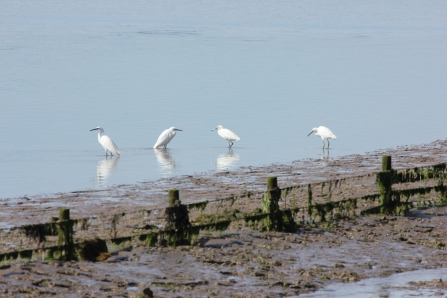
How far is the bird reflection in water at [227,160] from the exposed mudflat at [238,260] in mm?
3816

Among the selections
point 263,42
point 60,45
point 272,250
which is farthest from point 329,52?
point 272,250

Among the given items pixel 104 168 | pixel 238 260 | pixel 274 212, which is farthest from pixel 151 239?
pixel 104 168

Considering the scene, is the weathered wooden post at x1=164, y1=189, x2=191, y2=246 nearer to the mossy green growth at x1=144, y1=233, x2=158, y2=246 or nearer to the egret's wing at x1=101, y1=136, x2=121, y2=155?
the mossy green growth at x1=144, y1=233, x2=158, y2=246

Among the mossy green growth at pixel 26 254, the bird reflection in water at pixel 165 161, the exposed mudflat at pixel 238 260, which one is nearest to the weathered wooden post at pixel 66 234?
the exposed mudflat at pixel 238 260

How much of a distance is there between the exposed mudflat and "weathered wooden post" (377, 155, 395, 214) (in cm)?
16

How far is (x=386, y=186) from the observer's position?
1084 cm

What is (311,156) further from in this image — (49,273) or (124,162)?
(49,273)

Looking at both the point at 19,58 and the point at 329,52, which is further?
the point at 329,52

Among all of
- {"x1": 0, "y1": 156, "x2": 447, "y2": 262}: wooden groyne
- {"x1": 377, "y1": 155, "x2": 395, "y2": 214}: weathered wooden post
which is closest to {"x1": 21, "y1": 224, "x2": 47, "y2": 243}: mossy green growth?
{"x1": 0, "y1": 156, "x2": 447, "y2": 262}: wooden groyne

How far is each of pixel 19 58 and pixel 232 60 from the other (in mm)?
11347

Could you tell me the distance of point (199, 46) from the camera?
2020 inches

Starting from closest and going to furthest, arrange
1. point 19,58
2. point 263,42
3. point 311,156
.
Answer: point 311,156
point 19,58
point 263,42

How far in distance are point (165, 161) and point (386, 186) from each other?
7665mm

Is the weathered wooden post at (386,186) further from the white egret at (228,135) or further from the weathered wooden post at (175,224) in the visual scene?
the white egret at (228,135)
